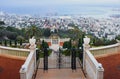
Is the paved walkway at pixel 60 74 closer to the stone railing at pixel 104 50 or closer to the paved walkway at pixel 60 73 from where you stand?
the paved walkway at pixel 60 73

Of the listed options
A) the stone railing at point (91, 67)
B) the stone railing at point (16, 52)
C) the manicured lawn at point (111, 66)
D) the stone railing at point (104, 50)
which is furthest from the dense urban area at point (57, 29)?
the stone railing at point (16, 52)

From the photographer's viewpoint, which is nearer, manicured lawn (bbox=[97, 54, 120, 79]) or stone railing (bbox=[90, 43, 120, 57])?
manicured lawn (bbox=[97, 54, 120, 79])

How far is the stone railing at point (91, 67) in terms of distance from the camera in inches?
395

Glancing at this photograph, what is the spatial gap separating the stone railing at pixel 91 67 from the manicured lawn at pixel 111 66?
3.20 ft

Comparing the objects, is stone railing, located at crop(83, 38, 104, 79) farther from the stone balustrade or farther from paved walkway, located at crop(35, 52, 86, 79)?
paved walkway, located at crop(35, 52, 86, 79)

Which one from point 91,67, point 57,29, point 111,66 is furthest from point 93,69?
point 57,29

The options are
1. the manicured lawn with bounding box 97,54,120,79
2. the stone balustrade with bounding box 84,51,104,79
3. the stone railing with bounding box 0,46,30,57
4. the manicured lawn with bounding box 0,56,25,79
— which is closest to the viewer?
the stone balustrade with bounding box 84,51,104,79

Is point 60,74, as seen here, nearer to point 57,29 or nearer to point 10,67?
point 10,67

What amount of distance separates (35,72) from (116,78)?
11.5 ft

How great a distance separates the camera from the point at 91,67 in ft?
37.8

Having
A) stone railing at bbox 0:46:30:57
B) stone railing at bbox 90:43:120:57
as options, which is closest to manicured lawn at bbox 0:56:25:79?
stone railing at bbox 0:46:30:57

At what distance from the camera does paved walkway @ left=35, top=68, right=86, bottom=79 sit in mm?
12250

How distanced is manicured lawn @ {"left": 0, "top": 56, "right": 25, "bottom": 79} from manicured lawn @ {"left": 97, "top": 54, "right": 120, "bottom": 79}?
362cm

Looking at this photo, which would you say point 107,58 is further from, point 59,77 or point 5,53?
point 5,53
